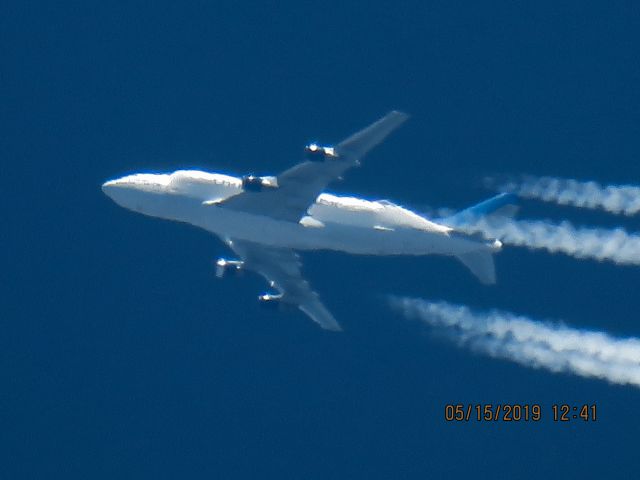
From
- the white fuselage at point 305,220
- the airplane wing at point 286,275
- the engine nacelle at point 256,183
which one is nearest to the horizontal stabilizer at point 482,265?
the white fuselage at point 305,220

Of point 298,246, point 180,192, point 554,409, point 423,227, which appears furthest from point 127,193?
point 554,409

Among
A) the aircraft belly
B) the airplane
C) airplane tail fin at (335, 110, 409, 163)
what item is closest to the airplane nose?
the airplane

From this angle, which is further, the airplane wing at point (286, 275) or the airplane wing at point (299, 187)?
the airplane wing at point (286, 275)

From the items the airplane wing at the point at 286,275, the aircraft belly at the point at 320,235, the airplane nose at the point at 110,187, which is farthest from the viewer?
the airplane wing at the point at 286,275

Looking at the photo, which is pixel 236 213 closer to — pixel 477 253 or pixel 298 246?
pixel 298 246

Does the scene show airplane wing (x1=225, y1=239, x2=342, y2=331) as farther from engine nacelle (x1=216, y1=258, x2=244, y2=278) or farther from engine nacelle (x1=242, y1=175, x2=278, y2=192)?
engine nacelle (x1=242, y1=175, x2=278, y2=192)

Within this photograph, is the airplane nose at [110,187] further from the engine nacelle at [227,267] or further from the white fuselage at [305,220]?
the engine nacelle at [227,267]
